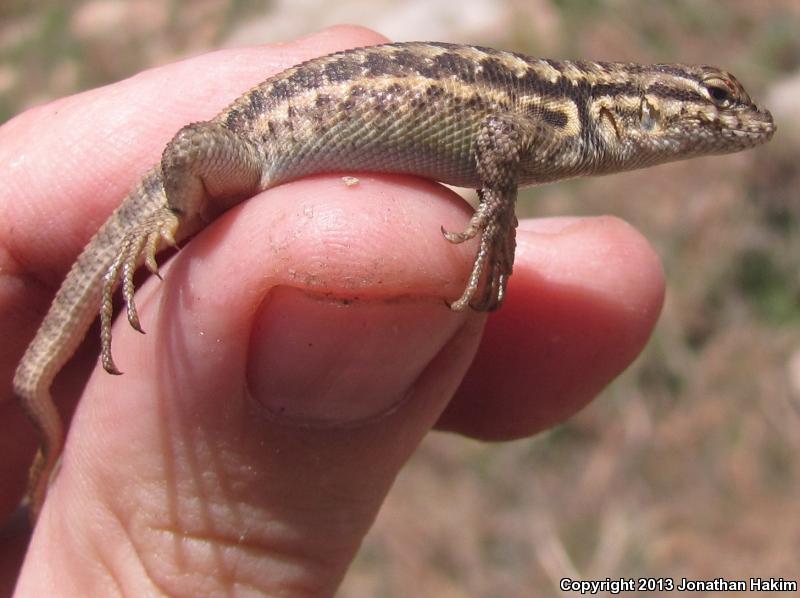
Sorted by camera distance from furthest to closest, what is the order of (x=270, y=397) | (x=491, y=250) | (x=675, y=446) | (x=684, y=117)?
1. (x=675, y=446)
2. (x=684, y=117)
3. (x=491, y=250)
4. (x=270, y=397)

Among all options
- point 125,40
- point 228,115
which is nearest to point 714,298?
point 228,115

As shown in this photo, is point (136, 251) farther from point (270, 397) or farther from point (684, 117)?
point (684, 117)

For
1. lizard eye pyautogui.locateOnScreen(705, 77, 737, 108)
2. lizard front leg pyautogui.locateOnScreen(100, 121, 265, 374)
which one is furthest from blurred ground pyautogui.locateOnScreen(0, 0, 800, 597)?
lizard front leg pyautogui.locateOnScreen(100, 121, 265, 374)

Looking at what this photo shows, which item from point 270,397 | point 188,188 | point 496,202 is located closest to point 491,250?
point 496,202

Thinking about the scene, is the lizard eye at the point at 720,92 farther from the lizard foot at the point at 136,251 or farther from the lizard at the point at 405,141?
the lizard foot at the point at 136,251

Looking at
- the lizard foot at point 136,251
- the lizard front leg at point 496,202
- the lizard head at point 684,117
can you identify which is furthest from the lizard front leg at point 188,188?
the lizard head at point 684,117

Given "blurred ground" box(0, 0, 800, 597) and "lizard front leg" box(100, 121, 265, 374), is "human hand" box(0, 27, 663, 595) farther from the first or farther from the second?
"blurred ground" box(0, 0, 800, 597)
